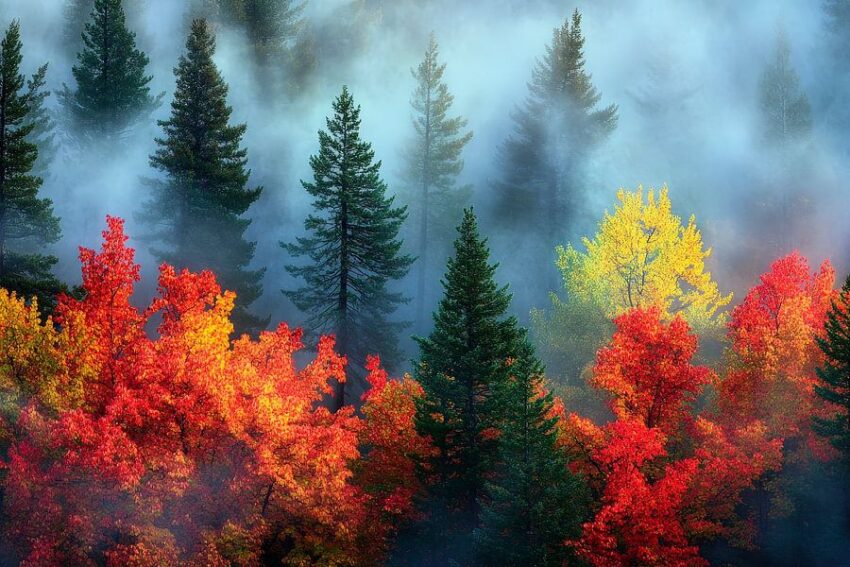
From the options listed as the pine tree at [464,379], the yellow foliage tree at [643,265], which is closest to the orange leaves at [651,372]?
the pine tree at [464,379]

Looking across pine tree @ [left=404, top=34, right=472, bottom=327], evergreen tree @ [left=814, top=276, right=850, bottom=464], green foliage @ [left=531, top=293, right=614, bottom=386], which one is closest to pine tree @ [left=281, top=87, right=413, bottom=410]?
green foliage @ [left=531, top=293, right=614, bottom=386]

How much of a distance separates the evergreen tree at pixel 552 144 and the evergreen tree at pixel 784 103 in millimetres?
16792

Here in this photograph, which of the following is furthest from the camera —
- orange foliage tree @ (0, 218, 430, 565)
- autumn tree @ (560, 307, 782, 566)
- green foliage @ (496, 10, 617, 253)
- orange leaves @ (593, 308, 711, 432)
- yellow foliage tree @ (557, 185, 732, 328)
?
green foliage @ (496, 10, 617, 253)

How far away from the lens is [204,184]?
132ft

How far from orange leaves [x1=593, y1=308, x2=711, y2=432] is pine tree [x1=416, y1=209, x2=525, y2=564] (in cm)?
598

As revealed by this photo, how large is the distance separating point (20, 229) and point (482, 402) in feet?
71.7

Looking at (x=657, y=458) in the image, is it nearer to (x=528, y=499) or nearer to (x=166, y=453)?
(x=528, y=499)

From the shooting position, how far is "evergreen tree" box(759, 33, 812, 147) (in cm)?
6594

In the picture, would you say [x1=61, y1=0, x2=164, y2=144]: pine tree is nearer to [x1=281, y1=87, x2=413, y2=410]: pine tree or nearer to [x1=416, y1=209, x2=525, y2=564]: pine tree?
[x1=281, y1=87, x2=413, y2=410]: pine tree

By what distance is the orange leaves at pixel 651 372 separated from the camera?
34.2 meters

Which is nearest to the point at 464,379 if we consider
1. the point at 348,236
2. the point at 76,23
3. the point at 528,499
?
the point at 528,499

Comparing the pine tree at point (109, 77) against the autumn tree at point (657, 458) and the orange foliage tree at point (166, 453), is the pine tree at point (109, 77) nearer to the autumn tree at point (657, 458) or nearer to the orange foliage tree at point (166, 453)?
the orange foliage tree at point (166, 453)

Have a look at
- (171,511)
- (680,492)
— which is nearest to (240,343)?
(171,511)

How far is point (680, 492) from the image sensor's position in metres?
30.8
